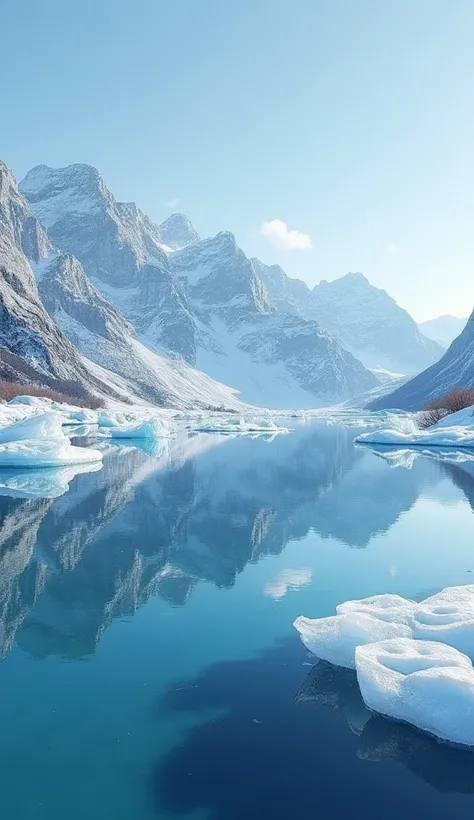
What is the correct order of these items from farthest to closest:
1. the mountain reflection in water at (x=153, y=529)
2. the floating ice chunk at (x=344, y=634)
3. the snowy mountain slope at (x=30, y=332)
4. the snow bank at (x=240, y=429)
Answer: the snowy mountain slope at (x=30, y=332)
the snow bank at (x=240, y=429)
the mountain reflection in water at (x=153, y=529)
the floating ice chunk at (x=344, y=634)

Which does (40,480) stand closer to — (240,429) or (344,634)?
(344,634)

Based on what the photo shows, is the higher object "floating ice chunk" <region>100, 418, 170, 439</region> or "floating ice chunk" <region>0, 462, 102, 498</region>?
"floating ice chunk" <region>100, 418, 170, 439</region>

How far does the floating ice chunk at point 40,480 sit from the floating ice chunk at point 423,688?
1932 centimetres

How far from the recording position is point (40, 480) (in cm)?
3002

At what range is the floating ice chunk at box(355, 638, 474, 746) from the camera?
23.9ft

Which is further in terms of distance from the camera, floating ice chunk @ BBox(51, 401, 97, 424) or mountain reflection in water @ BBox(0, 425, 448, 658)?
floating ice chunk @ BBox(51, 401, 97, 424)

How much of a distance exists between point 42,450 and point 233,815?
30.1m

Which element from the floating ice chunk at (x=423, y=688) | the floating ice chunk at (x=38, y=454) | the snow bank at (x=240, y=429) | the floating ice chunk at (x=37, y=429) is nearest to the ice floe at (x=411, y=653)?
the floating ice chunk at (x=423, y=688)

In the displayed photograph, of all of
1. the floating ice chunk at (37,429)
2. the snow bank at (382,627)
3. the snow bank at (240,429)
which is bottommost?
the snow bank at (382,627)

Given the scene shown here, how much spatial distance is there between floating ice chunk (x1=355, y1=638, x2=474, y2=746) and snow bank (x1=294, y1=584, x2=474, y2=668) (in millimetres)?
661

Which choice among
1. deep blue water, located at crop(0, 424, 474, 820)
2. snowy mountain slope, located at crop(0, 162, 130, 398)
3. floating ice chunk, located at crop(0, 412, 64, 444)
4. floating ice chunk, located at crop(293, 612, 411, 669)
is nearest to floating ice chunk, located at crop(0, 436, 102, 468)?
floating ice chunk, located at crop(0, 412, 64, 444)

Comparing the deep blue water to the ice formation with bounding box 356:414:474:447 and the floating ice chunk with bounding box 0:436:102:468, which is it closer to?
the floating ice chunk with bounding box 0:436:102:468

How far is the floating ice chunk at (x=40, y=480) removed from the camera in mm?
25750

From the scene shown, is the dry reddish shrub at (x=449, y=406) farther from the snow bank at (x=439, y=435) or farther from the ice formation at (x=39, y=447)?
the ice formation at (x=39, y=447)
